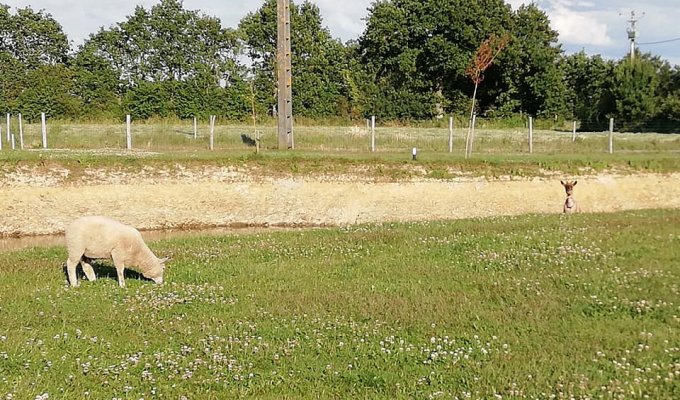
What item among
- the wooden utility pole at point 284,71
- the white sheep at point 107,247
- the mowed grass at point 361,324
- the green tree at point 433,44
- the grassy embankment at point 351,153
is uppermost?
the green tree at point 433,44

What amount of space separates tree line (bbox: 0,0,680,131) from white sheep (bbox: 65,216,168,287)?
46.0m

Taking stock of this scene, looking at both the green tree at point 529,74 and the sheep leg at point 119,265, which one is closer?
the sheep leg at point 119,265

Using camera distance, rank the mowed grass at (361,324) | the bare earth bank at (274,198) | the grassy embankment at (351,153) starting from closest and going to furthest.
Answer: the mowed grass at (361,324) < the bare earth bank at (274,198) < the grassy embankment at (351,153)

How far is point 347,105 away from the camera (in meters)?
59.9

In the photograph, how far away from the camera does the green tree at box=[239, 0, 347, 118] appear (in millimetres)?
59406

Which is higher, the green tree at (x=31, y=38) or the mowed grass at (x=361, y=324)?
the green tree at (x=31, y=38)

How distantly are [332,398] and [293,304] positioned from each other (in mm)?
3593

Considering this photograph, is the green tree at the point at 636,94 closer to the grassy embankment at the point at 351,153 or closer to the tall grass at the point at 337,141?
the grassy embankment at the point at 351,153

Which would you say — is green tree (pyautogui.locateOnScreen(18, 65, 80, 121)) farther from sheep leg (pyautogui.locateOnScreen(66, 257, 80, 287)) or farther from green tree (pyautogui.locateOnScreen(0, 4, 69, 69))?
sheep leg (pyautogui.locateOnScreen(66, 257, 80, 287))

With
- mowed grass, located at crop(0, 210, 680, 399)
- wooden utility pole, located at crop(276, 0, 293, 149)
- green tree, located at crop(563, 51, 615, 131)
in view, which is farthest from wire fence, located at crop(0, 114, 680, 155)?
green tree, located at crop(563, 51, 615, 131)

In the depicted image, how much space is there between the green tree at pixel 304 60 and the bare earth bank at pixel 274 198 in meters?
32.8

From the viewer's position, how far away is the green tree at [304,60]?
195ft

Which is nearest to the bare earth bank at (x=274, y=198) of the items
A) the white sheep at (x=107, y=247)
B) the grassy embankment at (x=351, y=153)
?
the grassy embankment at (x=351, y=153)

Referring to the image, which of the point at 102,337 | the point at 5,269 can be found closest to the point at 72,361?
the point at 102,337
